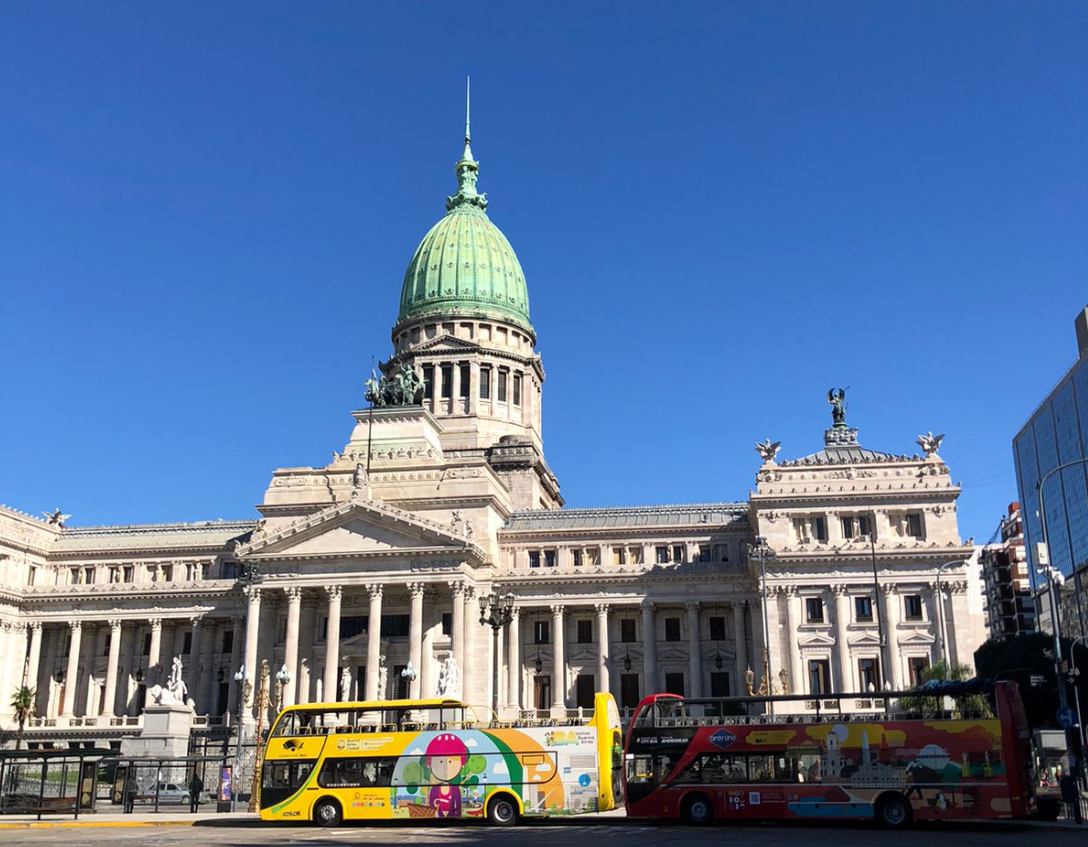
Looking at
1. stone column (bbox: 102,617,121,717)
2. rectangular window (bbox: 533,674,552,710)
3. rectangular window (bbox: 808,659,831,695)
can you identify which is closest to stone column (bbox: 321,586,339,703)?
rectangular window (bbox: 533,674,552,710)

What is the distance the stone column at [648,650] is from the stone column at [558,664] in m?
6.07

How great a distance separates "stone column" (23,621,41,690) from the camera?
93.5 meters

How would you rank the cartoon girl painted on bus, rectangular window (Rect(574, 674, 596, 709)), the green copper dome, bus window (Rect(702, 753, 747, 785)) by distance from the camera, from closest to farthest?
bus window (Rect(702, 753, 747, 785)) → the cartoon girl painted on bus → rectangular window (Rect(574, 674, 596, 709)) → the green copper dome

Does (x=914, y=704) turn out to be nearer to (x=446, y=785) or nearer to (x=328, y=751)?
(x=446, y=785)

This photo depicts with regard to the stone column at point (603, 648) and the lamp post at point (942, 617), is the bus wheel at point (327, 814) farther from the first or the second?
the lamp post at point (942, 617)

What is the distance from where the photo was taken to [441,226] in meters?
125

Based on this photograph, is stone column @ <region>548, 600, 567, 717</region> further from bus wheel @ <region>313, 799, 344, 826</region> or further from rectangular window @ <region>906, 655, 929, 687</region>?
bus wheel @ <region>313, 799, 344, 826</region>

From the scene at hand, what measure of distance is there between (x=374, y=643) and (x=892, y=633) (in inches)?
1440

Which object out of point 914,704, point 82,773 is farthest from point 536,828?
point 82,773

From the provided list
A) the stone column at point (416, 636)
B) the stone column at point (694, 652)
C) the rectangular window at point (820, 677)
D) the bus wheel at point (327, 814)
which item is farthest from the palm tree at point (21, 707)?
the rectangular window at point (820, 677)

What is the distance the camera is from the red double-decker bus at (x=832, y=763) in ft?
124

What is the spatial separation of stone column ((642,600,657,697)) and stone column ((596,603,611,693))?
275 centimetres

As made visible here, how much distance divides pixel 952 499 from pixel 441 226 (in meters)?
66.2

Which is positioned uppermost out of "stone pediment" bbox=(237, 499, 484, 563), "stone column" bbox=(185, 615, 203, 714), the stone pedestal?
"stone pediment" bbox=(237, 499, 484, 563)
